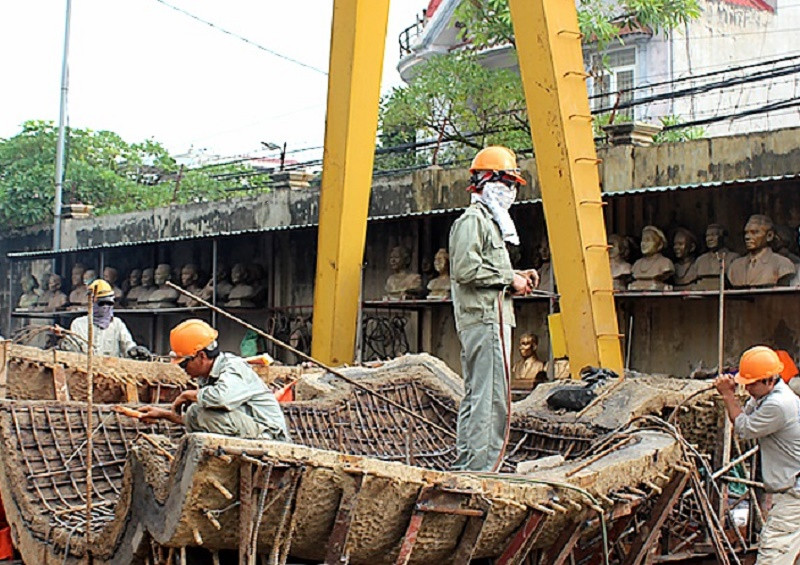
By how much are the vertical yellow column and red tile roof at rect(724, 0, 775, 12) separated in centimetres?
1352

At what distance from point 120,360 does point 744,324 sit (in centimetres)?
709

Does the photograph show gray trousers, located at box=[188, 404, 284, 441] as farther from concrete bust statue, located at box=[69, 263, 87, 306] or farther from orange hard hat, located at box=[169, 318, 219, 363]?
concrete bust statue, located at box=[69, 263, 87, 306]

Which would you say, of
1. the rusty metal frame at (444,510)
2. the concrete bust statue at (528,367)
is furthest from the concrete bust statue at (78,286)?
the rusty metal frame at (444,510)

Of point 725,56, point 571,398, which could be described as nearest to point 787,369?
point 571,398

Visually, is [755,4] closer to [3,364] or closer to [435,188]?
[435,188]

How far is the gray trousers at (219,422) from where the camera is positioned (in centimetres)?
635

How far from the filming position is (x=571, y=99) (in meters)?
11.9

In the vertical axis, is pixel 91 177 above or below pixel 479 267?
above

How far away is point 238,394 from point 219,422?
0.56 feet

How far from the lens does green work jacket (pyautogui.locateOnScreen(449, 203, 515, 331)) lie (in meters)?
6.93

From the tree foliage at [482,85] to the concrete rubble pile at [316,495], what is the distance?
11.2 metres

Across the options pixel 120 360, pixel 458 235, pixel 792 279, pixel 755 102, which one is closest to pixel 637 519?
pixel 458 235

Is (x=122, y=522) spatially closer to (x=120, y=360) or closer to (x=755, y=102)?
(x=120, y=360)

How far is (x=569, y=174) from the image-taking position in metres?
11.7
